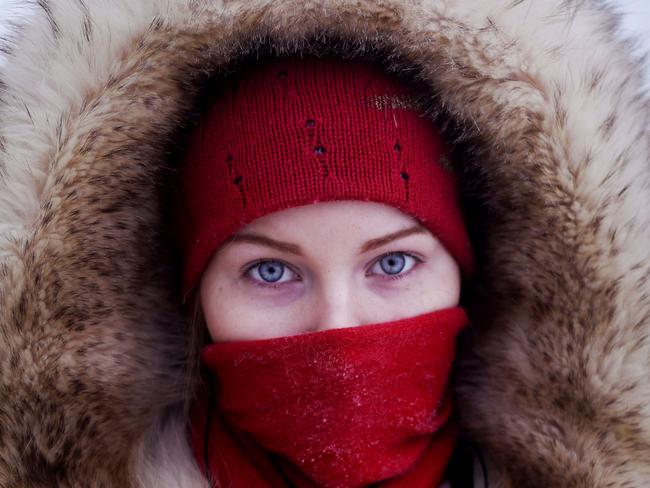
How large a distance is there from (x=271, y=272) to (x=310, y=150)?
Answer: 0.28 meters

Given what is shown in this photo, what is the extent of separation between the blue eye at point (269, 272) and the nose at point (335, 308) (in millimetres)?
105

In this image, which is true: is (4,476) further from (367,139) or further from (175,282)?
(367,139)

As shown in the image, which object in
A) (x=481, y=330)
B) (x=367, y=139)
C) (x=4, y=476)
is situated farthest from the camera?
(x=481, y=330)

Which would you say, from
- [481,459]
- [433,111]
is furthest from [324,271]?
[481,459]

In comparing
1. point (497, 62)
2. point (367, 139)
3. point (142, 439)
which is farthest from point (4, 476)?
point (497, 62)

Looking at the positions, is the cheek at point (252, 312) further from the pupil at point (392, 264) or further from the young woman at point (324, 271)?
the pupil at point (392, 264)

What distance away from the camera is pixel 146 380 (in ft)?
5.22

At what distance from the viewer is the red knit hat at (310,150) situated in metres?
1.44

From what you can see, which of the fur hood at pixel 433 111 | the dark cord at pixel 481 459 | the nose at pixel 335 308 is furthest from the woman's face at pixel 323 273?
the dark cord at pixel 481 459

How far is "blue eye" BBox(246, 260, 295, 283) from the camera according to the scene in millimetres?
1512

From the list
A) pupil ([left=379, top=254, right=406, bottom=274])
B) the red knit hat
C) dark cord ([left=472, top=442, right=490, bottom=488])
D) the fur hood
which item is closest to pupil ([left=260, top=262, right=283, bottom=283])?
the red knit hat

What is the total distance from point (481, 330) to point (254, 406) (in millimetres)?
588

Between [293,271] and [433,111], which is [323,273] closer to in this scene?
[293,271]

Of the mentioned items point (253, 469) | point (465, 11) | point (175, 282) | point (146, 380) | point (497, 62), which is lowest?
point (253, 469)
